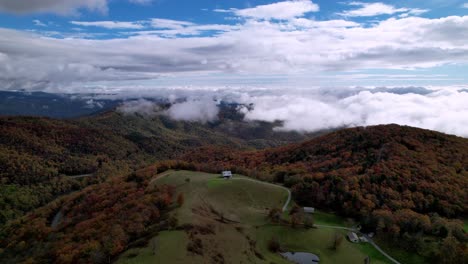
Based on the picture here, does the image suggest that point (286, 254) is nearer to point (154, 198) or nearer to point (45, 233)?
point (154, 198)

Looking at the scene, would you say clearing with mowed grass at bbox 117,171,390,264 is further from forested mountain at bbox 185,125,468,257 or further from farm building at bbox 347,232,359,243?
forested mountain at bbox 185,125,468,257

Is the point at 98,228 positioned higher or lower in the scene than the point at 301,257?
higher

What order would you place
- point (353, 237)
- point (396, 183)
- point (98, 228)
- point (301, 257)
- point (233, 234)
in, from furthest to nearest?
point (396, 183), point (98, 228), point (353, 237), point (233, 234), point (301, 257)

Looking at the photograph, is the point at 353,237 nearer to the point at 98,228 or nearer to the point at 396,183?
the point at 396,183

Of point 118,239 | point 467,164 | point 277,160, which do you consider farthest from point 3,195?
point 467,164

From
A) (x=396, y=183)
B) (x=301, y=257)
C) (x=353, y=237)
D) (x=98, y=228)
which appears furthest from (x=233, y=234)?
(x=396, y=183)

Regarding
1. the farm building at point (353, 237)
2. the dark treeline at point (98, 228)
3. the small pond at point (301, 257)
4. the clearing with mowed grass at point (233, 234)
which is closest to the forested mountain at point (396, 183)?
the farm building at point (353, 237)

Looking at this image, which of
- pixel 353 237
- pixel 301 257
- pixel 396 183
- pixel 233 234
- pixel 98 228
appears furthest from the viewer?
pixel 396 183
